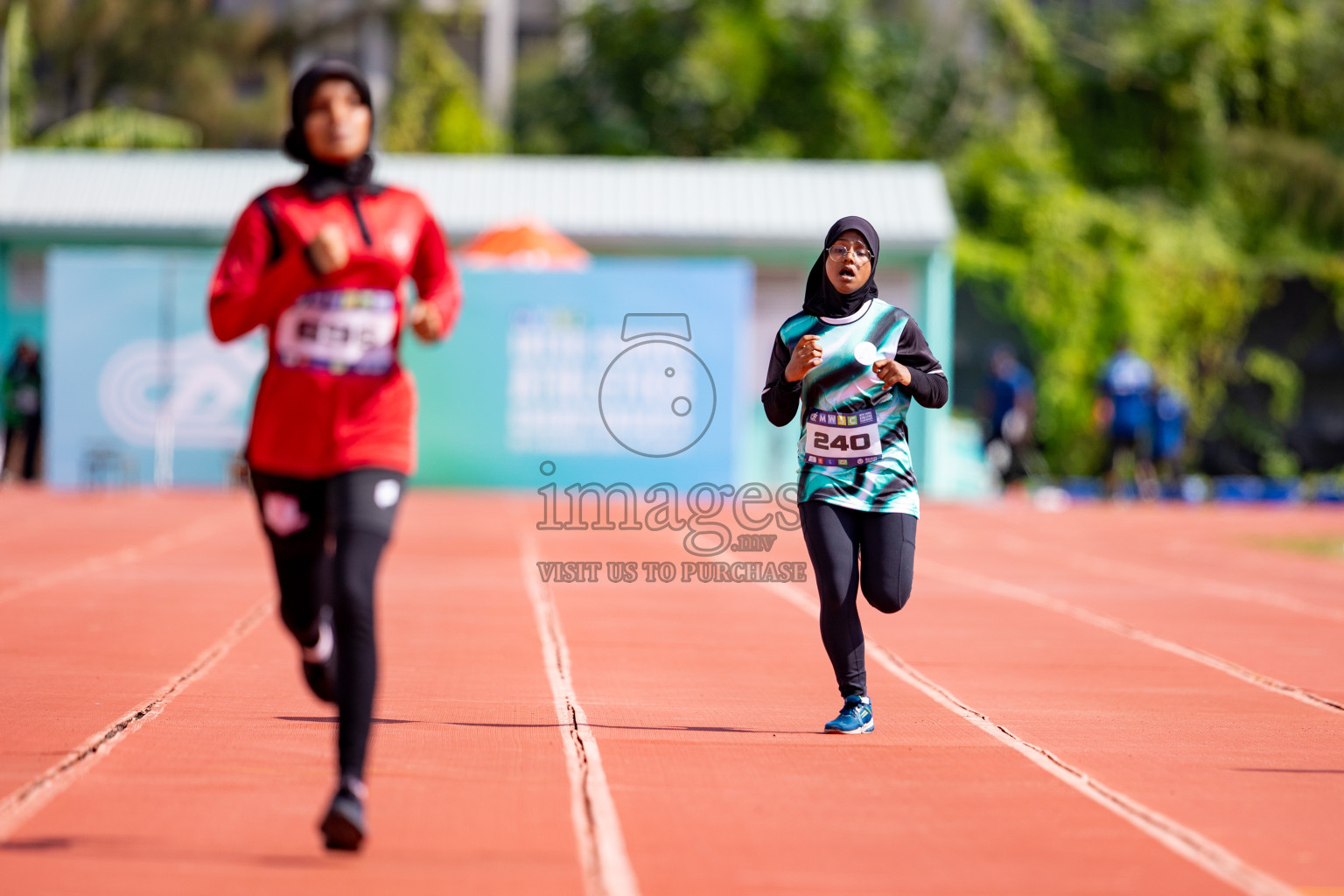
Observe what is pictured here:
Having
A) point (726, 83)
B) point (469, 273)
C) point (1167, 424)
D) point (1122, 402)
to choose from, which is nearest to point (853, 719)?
point (469, 273)

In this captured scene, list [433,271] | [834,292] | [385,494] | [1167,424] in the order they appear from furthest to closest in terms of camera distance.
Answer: [1167,424] < [834,292] < [433,271] < [385,494]

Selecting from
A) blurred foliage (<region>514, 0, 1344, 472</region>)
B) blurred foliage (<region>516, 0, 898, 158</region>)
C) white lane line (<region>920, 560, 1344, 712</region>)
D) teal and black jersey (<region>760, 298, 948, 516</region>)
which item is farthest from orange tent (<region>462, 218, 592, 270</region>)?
teal and black jersey (<region>760, 298, 948, 516</region>)

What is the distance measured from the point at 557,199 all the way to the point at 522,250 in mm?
3566

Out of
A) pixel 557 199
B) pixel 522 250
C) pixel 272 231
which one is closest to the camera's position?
pixel 272 231

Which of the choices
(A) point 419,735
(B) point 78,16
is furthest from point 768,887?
(B) point 78,16

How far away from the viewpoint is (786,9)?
40062 mm

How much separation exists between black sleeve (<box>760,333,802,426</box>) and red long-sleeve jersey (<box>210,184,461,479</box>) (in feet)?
6.52

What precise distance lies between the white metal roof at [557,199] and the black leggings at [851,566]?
61.3ft

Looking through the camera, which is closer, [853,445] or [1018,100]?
[853,445]

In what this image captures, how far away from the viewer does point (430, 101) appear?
42.3m

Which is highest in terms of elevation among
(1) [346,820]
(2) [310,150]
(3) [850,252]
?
(2) [310,150]

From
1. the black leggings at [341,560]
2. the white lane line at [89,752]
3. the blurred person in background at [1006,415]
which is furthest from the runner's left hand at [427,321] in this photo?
the blurred person in background at [1006,415]

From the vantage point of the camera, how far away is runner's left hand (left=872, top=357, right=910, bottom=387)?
6531 millimetres

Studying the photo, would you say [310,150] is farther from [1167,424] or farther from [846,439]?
[1167,424]
